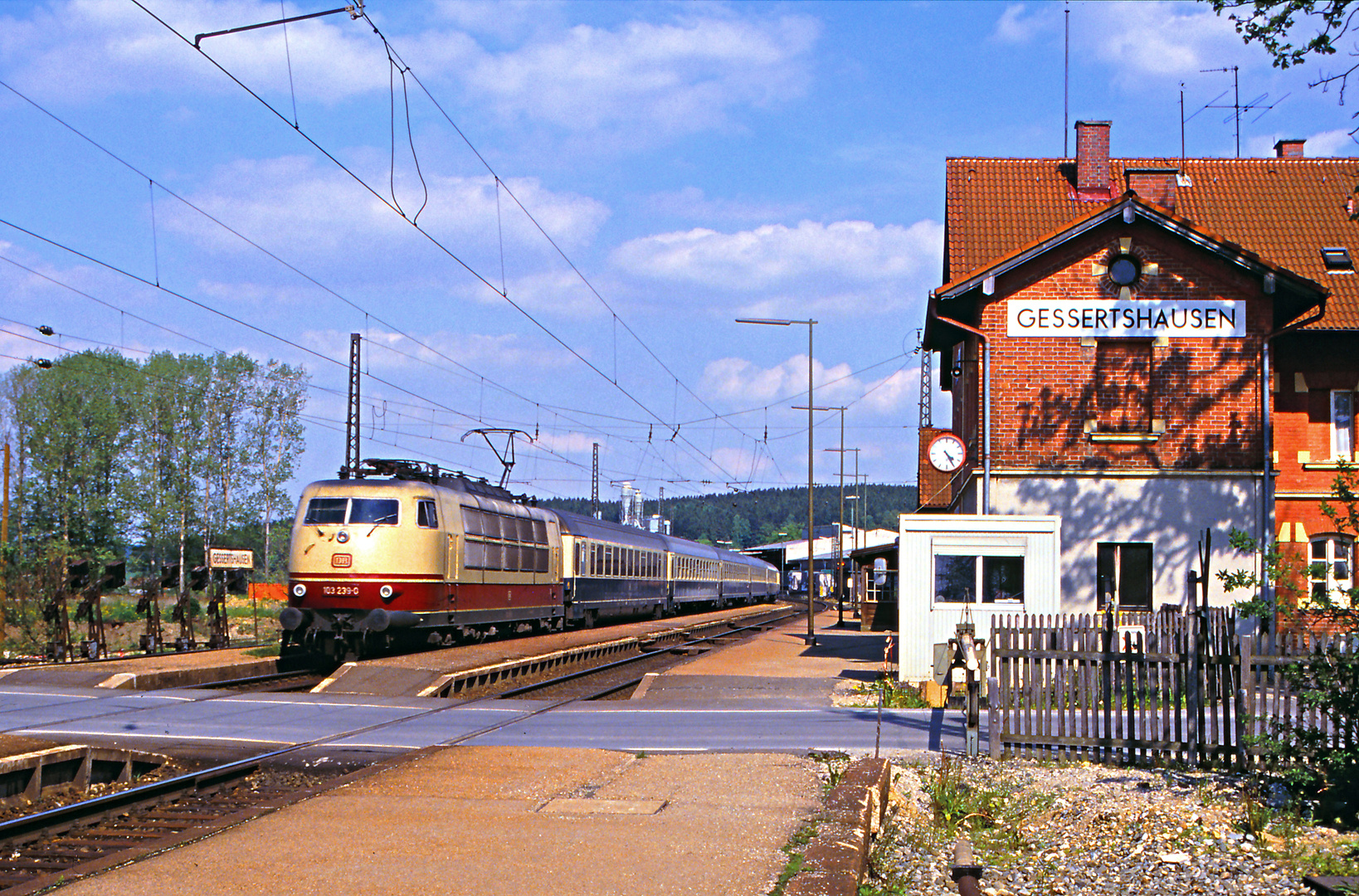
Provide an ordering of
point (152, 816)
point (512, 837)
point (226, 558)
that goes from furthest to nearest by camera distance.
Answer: point (226, 558) → point (152, 816) → point (512, 837)

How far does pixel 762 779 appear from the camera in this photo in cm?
964

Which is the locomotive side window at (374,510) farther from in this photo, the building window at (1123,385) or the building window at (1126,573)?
the building window at (1123,385)

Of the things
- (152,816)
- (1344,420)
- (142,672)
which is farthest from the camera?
(1344,420)

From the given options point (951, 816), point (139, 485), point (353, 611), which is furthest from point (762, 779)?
point (139, 485)

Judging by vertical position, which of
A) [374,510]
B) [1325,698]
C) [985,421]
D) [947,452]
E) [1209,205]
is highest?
[1209,205]

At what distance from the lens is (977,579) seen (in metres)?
18.9

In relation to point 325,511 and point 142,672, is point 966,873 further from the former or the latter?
point 325,511

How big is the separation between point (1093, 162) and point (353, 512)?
17.2m

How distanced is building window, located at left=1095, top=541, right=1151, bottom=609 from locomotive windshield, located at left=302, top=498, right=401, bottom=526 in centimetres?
1244

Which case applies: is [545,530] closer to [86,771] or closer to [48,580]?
[48,580]

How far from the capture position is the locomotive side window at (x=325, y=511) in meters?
21.8

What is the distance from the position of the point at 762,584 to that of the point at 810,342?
45.2m

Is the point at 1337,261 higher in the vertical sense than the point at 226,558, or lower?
higher

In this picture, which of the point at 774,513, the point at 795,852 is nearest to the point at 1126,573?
the point at 795,852
